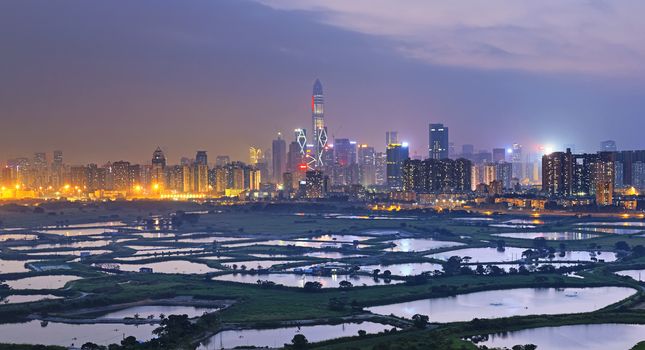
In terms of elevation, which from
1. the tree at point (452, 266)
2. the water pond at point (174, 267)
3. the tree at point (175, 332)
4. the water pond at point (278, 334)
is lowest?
the water pond at point (278, 334)

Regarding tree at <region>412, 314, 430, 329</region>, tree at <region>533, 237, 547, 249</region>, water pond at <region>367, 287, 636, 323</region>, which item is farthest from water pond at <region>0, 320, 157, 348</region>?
tree at <region>533, 237, 547, 249</region>

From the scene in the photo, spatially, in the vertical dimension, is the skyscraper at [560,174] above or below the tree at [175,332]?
above

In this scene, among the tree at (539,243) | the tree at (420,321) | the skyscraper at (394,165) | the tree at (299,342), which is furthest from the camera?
the skyscraper at (394,165)

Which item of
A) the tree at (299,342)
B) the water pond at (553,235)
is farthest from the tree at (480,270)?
the water pond at (553,235)

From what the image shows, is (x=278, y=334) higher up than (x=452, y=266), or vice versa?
(x=452, y=266)

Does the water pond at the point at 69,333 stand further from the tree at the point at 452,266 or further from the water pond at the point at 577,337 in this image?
the tree at the point at 452,266

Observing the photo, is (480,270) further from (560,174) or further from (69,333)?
(560,174)

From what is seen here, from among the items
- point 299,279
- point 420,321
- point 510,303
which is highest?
point 299,279

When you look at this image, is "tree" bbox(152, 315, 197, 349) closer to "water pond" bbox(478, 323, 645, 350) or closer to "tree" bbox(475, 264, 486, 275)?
"water pond" bbox(478, 323, 645, 350)

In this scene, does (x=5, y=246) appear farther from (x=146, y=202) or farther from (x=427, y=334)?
(x=146, y=202)

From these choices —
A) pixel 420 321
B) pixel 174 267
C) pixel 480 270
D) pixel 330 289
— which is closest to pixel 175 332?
pixel 420 321
